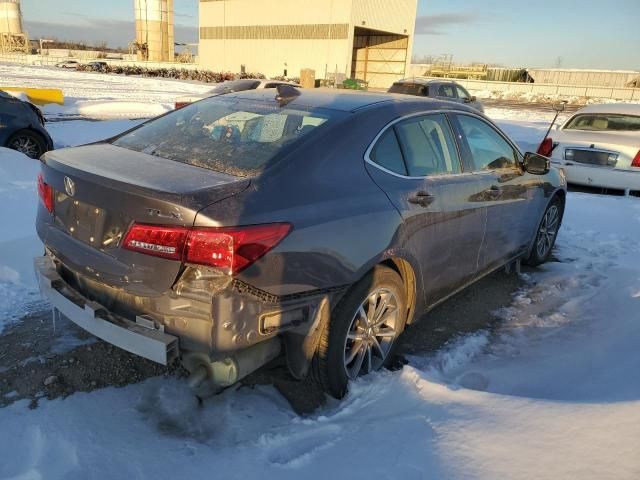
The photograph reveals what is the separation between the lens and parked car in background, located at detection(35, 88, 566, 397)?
2.30 meters

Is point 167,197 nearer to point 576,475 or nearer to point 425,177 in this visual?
point 425,177

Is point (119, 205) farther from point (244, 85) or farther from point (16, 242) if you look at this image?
point (244, 85)

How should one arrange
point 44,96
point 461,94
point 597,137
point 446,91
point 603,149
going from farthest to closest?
point 44,96 < point 461,94 < point 446,91 < point 597,137 < point 603,149

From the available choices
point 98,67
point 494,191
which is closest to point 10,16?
point 98,67

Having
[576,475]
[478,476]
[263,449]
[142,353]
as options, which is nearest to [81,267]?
[142,353]

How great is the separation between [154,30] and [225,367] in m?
82.9

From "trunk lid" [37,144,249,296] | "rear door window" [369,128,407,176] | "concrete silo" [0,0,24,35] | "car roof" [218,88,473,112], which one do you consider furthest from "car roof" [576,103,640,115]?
"concrete silo" [0,0,24,35]

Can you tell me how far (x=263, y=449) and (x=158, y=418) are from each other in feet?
2.11

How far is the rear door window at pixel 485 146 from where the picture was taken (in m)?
3.96

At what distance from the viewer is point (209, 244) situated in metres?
2.23

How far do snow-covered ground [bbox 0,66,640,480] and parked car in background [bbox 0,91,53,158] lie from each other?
565cm

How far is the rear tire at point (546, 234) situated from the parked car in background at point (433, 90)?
8971 millimetres

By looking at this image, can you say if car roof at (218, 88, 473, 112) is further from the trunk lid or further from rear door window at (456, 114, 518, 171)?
the trunk lid

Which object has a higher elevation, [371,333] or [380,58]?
[380,58]
